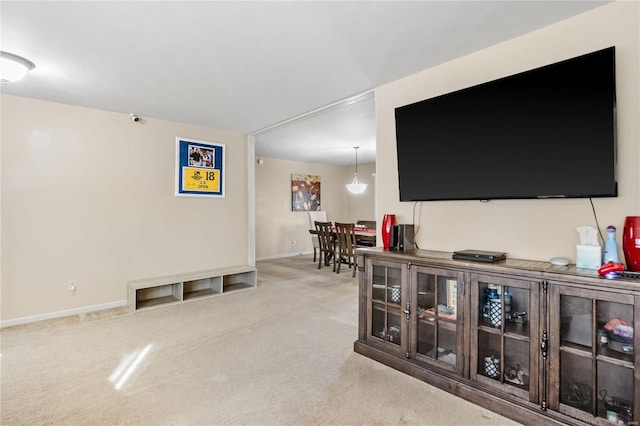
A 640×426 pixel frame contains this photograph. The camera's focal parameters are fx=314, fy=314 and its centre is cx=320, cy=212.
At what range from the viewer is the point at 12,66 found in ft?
8.00

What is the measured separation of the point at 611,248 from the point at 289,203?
6.68 metres

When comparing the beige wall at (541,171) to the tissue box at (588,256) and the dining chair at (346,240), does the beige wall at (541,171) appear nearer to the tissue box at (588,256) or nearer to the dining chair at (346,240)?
the tissue box at (588,256)

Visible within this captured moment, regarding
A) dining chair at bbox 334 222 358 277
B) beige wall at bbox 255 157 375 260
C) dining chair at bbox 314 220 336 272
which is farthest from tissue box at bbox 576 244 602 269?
beige wall at bbox 255 157 375 260

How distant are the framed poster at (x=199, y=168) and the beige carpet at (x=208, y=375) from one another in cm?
175

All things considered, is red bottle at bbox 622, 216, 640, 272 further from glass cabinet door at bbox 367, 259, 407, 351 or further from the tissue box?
glass cabinet door at bbox 367, 259, 407, 351

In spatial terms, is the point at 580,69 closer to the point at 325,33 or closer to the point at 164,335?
the point at 325,33

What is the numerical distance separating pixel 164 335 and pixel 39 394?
3.32ft

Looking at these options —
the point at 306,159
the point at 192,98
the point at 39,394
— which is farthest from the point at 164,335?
the point at 306,159

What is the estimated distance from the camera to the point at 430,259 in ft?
7.06

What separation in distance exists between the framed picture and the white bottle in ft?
21.9

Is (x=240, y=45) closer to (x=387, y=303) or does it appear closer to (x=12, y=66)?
(x=12, y=66)

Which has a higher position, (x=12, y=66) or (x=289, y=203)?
(x=12, y=66)

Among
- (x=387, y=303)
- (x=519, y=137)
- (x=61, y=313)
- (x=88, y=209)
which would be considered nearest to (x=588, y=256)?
(x=519, y=137)

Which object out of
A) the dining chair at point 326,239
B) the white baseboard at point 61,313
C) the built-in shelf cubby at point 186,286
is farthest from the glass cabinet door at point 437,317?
the dining chair at point 326,239
